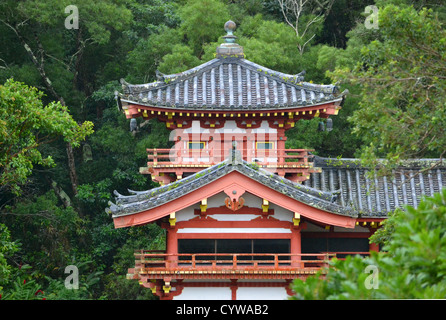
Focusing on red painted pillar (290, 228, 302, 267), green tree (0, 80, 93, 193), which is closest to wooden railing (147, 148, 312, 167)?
red painted pillar (290, 228, 302, 267)

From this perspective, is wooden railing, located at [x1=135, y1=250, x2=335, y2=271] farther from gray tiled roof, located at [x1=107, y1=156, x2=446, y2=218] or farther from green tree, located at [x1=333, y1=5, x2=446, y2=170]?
green tree, located at [x1=333, y1=5, x2=446, y2=170]

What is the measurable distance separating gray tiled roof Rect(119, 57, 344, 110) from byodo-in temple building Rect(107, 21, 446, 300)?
0.12ft

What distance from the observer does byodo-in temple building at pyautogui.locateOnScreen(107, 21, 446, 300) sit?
82.3 feet

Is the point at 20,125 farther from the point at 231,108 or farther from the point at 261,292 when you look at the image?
the point at 261,292

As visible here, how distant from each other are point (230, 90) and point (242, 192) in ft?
12.9

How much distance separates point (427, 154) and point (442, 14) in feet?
23.3

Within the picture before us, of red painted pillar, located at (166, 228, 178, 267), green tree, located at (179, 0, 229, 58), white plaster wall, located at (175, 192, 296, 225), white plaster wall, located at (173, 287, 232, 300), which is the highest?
green tree, located at (179, 0, 229, 58)

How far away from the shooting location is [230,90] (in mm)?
27594

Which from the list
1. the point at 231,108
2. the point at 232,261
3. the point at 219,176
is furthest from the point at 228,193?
the point at 231,108

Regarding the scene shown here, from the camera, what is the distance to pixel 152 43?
42.3 metres

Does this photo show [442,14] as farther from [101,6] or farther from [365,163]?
[365,163]
